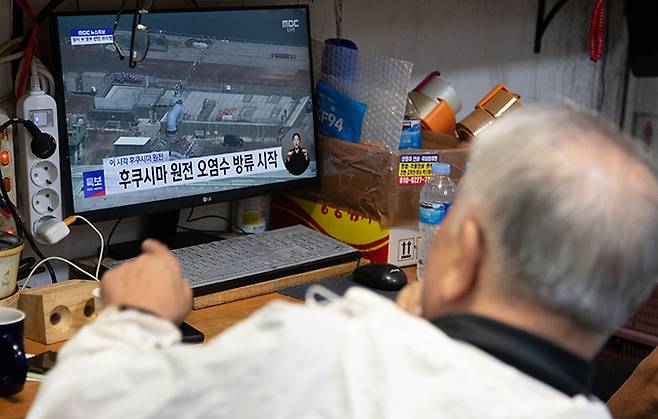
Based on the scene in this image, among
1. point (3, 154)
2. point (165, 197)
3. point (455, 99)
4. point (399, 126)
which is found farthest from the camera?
point (455, 99)

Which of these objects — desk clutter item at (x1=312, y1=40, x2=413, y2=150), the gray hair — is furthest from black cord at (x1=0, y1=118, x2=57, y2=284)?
the gray hair

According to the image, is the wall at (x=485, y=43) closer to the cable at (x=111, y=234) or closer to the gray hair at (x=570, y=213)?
the cable at (x=111, y=234)

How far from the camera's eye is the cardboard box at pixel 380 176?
200cm

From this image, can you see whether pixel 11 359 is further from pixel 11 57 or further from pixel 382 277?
pixel 382 277

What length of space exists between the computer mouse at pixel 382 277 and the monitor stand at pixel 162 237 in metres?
0.37

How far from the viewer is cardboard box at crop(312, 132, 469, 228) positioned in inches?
78.9

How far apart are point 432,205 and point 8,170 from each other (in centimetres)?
80

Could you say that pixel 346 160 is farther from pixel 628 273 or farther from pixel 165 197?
pixel 628 273

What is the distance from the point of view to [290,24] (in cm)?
205

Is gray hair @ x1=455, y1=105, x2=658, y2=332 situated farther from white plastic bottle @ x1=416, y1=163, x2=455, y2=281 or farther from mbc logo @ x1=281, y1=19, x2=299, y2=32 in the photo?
mbc logo @ x1=281, y1=19, x2=299, y2=32

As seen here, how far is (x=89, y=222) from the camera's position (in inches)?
69.4

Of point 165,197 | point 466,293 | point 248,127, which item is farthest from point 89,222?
point 466,293

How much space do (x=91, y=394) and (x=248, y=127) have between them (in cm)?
114

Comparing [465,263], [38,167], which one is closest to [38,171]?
[38,167]
